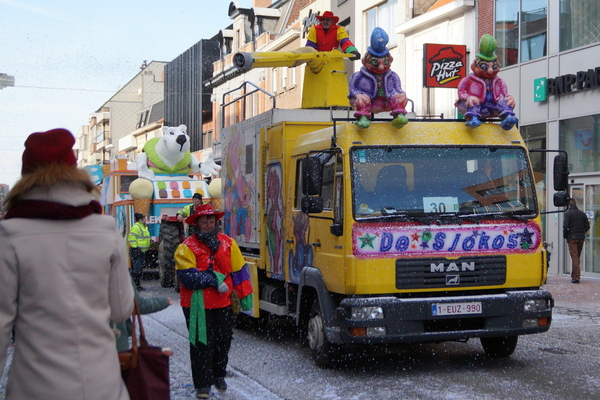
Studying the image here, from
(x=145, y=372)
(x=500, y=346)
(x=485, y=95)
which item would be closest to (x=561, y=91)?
(x=485, y=95)

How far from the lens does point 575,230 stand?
58.5 ft

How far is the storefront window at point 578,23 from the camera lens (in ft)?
64.4

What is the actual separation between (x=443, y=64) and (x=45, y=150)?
21.7 metres

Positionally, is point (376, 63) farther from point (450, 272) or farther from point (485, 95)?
point (450, 272)

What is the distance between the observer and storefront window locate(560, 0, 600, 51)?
64.4ft

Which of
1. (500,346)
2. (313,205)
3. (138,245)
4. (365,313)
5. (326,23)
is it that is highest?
(326,23)

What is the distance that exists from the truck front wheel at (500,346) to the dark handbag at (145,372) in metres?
5.63

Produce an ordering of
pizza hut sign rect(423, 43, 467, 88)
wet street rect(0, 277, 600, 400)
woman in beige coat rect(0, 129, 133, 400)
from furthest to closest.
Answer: pizza hut sign rect(423, 43, 467, 88) → wet street rect(0, 277, 600, 400) → woman in beige coat rect(0, 129, 133, 400)

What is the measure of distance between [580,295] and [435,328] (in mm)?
8548

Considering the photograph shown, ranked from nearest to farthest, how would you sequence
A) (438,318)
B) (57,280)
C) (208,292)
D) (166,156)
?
(57,280) → (208,292) → (438,318) → (166,156)

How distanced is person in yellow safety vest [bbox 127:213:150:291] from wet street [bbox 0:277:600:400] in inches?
242

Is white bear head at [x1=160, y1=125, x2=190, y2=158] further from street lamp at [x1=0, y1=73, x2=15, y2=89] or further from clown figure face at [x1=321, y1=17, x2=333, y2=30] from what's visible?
clown figure face at [x1=321, y1=17, x2=333, y2=30]

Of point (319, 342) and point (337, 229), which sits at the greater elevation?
point (337, 229)

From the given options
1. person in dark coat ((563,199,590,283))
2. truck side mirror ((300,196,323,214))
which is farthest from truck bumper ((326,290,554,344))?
person in dark coat ((563,199,590,283))
